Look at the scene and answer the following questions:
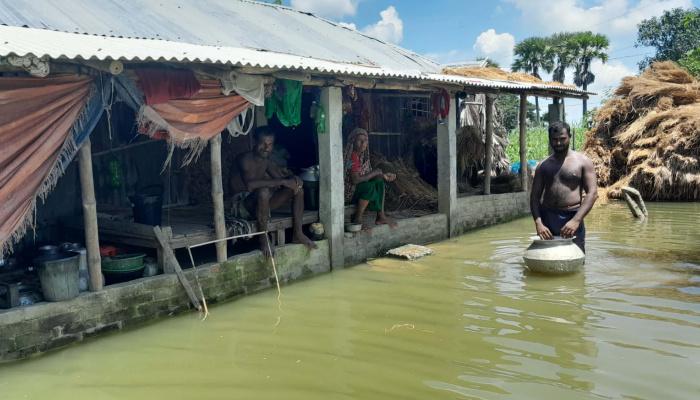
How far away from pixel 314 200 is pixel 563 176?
11.1 feet

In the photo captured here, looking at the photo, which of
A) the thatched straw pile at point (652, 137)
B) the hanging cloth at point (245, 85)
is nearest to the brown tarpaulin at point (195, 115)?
the hanging cloth at point (245, 85)

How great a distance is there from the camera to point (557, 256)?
6.99 metres

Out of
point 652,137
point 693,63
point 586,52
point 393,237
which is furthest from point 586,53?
point 393,237

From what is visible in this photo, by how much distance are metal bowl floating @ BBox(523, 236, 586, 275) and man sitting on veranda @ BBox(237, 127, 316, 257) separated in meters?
2.85

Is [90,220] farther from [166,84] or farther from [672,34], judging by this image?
[672,34]

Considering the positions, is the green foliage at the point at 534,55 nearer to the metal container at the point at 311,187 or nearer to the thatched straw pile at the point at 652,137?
the thatched straw pile at the point at 652,137

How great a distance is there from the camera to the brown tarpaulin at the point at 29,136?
4887 mm

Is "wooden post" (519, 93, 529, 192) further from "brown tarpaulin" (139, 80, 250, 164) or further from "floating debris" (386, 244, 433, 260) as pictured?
"brown tarpaulin" (139, 80, 250, 164)

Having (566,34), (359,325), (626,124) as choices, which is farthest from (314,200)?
(566,34)

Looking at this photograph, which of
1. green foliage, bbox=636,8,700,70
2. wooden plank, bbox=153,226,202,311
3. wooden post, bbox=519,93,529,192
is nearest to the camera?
wooden plank, bbox=153,226,202,311

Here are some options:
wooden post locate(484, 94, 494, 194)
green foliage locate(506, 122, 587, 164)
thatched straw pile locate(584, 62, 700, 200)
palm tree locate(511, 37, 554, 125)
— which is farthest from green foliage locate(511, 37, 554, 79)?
wooden post locate(484, 94, 494, 194)

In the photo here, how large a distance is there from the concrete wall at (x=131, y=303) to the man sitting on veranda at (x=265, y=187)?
0.30 metres

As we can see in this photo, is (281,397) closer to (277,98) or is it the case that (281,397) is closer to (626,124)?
(277,98)

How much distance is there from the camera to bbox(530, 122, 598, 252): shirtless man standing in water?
6.99m
